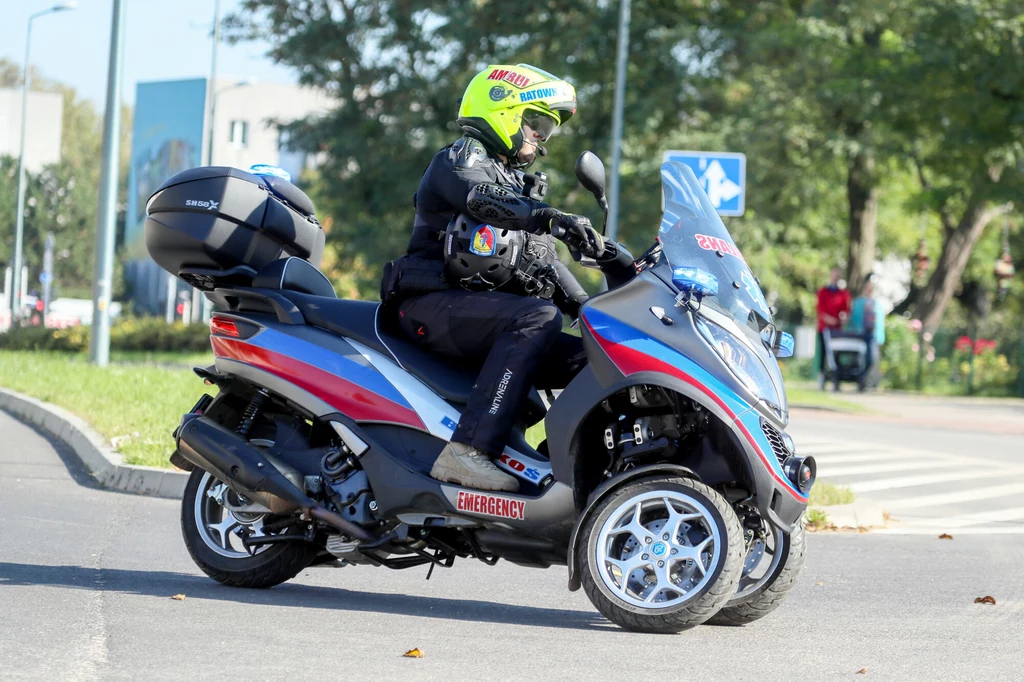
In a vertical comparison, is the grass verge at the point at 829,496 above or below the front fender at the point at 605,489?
below

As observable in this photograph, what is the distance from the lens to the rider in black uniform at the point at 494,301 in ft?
17.3

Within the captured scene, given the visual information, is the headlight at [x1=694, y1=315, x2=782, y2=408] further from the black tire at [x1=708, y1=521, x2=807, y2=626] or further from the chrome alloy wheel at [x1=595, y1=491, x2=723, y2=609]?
the black tire at [x1=708, y1=521, x2=807, y2=626]

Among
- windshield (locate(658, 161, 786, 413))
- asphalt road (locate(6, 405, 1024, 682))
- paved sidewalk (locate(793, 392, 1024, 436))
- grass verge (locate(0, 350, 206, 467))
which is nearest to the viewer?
asphalt road (locate(6, 405, 1024, 682))

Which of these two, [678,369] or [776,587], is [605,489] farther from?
[776,587]

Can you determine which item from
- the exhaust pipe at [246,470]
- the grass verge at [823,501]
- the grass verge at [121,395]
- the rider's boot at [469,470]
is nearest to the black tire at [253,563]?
the exhaust pipe at [246,470]

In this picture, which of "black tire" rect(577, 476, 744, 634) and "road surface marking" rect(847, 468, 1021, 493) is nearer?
"black tire" rect(577, 476, 744, 634)

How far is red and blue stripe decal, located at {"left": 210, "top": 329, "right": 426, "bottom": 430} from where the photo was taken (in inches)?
219

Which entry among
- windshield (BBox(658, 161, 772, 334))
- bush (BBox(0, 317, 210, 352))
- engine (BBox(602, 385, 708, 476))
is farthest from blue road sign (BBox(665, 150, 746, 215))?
bush (BBox(0, 317, 210, 352))

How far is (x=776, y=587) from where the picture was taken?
5324 mm

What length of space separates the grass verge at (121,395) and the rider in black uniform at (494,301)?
13.9 feet

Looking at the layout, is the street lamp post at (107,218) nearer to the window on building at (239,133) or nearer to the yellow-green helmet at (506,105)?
the yellow-green helmet at (506,105)

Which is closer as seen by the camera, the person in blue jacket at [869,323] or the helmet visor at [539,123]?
the helmet visor at [539,123]

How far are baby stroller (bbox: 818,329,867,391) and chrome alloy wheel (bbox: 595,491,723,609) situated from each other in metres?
20.8

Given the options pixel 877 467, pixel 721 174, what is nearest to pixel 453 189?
pixel 877 467
